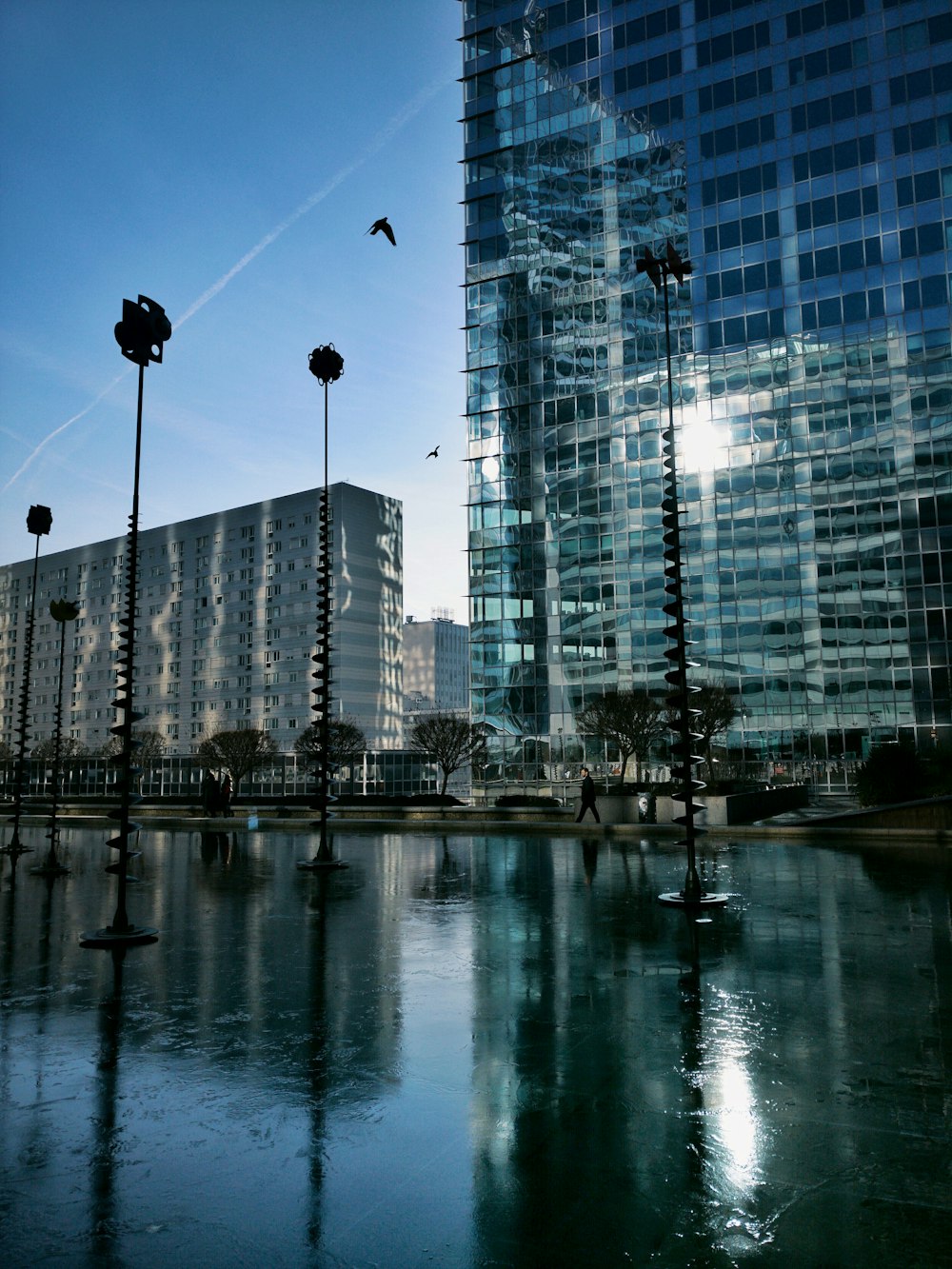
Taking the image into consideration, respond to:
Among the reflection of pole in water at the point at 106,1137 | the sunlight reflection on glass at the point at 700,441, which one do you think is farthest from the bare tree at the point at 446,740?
the reflection of pole in water at the point at 106,1137

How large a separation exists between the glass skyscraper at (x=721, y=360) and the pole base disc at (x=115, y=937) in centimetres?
5083

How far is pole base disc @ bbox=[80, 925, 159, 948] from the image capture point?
37.0ft

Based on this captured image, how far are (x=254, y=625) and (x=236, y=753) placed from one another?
59.3 m

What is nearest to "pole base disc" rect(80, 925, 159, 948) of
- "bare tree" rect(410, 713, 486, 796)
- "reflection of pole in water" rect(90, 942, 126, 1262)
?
"reflection of pole in water" rect(90, 942, 126, 1262)

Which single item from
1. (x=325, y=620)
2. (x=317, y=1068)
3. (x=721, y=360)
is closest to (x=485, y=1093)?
(x=317, y=1068)

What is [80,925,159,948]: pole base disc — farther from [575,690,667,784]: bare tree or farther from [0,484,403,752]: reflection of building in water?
[0,484,403,752]: reflection of building in water

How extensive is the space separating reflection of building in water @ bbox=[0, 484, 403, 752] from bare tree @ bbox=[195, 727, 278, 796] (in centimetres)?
4828

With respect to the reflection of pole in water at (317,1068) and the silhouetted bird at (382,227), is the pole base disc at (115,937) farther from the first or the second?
the silhouetted bird at (382,227)

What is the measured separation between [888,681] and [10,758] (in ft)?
245

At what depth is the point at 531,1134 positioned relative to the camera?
517 cm

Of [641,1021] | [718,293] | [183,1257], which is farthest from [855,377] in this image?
[183,1257]

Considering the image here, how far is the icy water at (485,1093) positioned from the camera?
413 cm

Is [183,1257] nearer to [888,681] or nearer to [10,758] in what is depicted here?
[888,681]

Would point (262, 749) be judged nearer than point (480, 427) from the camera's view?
Yes
